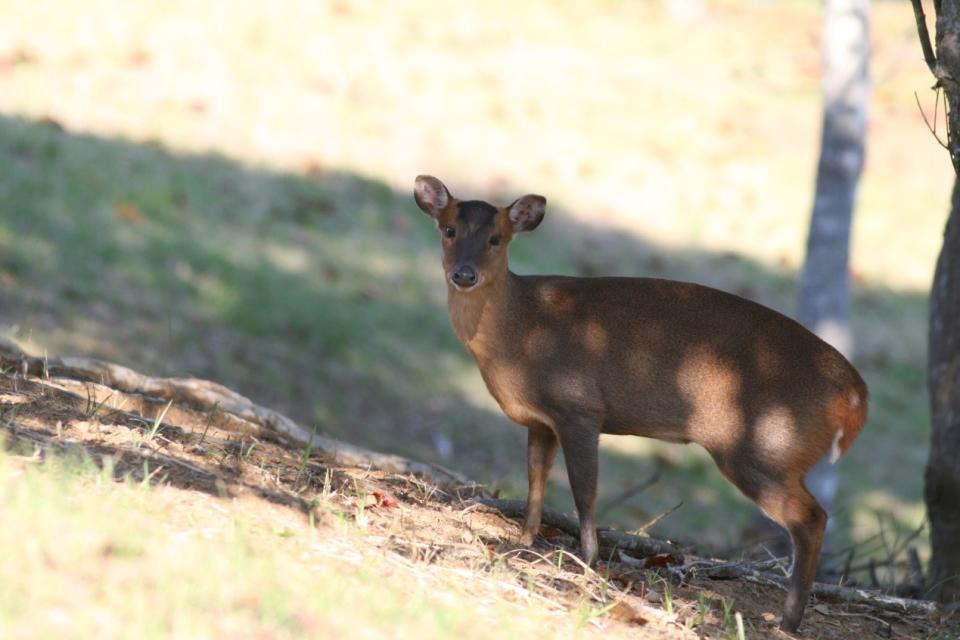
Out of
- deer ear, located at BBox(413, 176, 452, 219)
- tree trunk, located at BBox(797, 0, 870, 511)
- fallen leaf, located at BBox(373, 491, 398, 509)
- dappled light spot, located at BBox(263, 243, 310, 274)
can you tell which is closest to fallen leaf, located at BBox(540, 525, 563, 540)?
fallen leaf, located at BBox(373, 491, 398, 509)

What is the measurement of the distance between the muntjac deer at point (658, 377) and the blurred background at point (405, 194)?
183 cm

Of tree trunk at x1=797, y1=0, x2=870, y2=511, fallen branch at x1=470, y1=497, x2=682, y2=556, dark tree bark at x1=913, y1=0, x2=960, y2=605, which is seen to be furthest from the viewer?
tree trunk at x1=797, y1=0, x2=870, y2=511

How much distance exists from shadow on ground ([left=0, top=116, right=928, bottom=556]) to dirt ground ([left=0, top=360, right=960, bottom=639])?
305 cm

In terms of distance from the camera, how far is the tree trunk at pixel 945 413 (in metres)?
7.80

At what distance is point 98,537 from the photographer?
14.0 ft

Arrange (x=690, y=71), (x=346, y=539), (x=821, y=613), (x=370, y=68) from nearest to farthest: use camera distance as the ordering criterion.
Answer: (x=346, y=539)
(x=821, y=613)
(x=370, y=68)
(x=690, y=71)

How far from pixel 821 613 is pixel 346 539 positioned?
2.32 metres

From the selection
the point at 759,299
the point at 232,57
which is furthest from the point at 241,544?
the point at 232,57

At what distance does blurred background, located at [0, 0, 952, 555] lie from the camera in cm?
1139

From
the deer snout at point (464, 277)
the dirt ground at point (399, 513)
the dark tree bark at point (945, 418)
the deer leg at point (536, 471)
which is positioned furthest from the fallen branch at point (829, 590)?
the deer snout at point (464, 277)

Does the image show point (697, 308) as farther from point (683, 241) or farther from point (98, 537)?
point (683, 241)

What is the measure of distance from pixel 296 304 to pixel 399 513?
21.6 ft

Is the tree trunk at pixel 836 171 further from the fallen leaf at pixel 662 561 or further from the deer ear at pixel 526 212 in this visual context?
the deer ear at pixel 526 212

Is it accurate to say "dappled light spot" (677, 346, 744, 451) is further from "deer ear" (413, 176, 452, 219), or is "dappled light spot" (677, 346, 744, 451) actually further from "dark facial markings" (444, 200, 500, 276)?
"deer ear" (413, 176, 452, 219)
